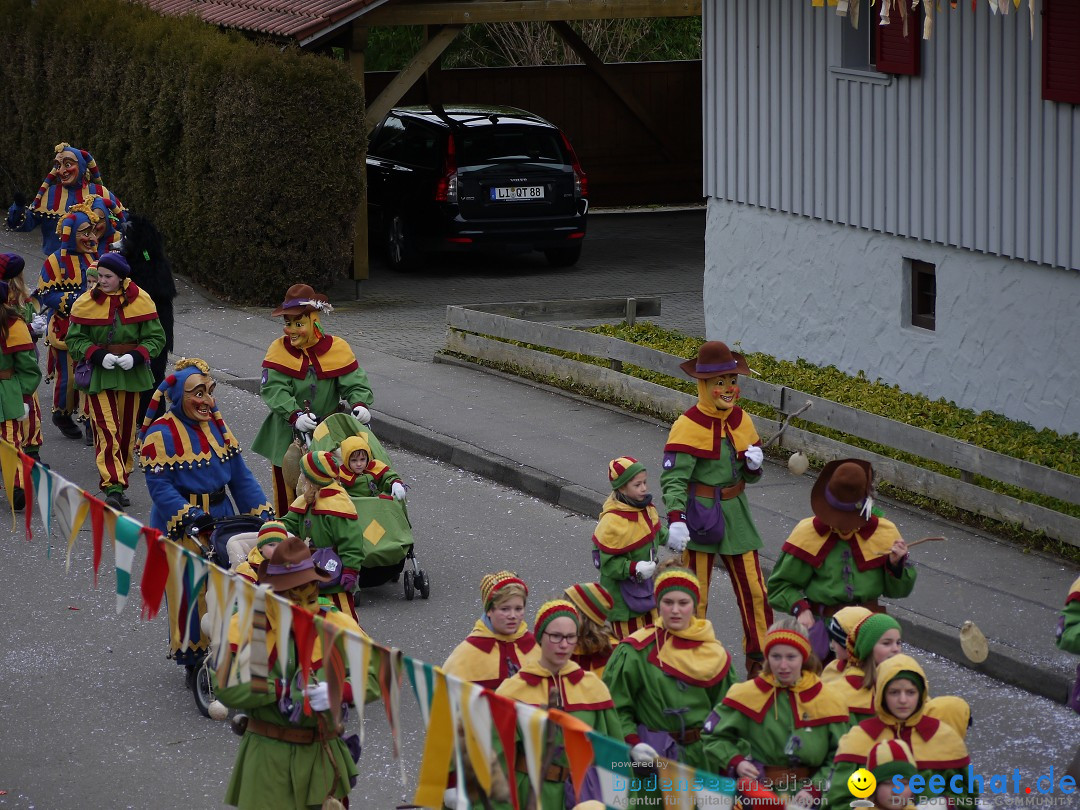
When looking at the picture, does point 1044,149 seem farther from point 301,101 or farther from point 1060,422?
point 301,101

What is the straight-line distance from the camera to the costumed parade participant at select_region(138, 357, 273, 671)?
28.9 ft

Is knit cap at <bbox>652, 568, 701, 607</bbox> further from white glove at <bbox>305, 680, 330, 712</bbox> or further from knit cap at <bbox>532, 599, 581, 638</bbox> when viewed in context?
white glove at <bbox>305, 680, 330, 712</bbox>

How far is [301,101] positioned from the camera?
18109 mm

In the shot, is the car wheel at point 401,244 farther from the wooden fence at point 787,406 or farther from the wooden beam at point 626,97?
the wooden beam at point 626,97

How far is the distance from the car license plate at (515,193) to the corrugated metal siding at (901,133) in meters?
3.89

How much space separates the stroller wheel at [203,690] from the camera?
8344 millimetres

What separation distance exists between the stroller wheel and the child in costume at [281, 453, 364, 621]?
79 cm

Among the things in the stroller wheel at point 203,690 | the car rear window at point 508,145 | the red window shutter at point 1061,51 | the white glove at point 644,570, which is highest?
the red window shutter at point 1061,51

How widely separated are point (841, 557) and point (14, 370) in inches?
255

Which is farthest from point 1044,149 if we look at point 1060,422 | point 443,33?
point 443,33

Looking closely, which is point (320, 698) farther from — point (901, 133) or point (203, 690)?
point (901, 133)

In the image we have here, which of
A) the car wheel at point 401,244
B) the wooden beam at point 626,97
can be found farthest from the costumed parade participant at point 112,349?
the wooden beam at point 626,97

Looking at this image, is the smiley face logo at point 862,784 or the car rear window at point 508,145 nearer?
the smiley face logo at point 862,784

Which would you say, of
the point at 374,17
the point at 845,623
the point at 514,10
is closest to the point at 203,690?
the point at 845,623
